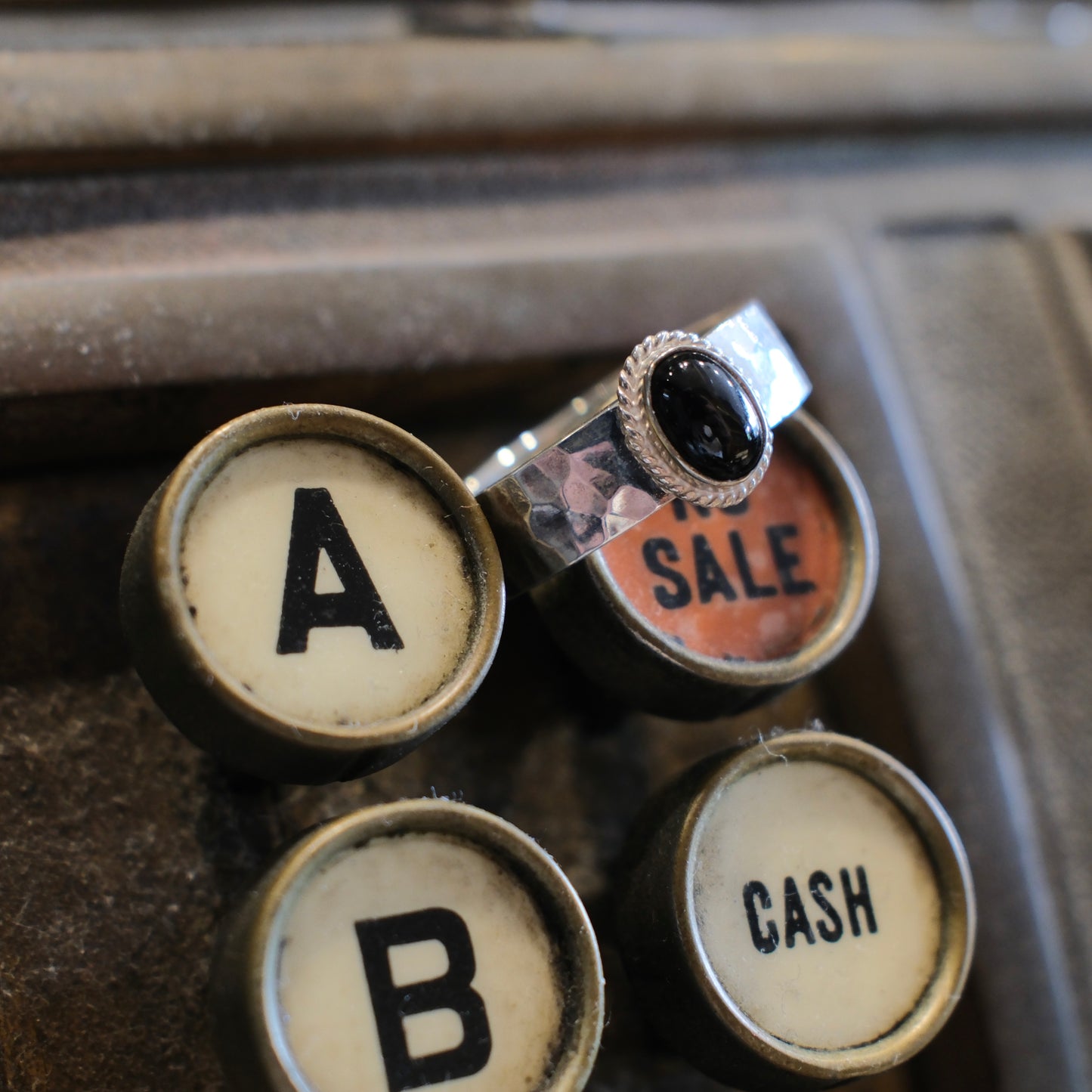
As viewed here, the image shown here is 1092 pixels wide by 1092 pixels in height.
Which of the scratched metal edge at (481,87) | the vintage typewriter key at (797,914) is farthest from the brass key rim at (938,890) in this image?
the scratched metal edge at (481,87)

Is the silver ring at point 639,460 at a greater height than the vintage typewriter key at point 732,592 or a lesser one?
greater

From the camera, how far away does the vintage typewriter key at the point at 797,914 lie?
0.68 metres

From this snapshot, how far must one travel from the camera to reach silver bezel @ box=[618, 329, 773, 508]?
2.20 feet

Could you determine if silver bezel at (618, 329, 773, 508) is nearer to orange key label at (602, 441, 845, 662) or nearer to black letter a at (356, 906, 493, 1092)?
orange key label at (602, 441, 845, 662)

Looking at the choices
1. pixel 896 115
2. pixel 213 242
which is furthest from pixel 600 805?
pixel 896 115

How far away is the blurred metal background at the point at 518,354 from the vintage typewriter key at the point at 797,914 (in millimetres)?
142

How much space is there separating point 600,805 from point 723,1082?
0.23 meters

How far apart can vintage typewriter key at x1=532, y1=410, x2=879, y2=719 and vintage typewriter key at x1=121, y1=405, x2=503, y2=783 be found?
0.11 m

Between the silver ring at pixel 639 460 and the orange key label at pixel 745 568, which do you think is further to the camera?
the orange key label at pixel 745 568

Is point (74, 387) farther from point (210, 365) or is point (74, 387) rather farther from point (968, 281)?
point (968, 281)

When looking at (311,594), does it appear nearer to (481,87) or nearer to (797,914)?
(797,914)

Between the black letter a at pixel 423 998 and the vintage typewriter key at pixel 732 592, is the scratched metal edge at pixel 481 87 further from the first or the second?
the black letter a at pixel 423 998

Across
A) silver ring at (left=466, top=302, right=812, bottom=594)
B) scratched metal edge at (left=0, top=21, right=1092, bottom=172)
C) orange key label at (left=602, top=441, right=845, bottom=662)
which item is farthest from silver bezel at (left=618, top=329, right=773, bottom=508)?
scratched metal edge at (left=0, top=21, right=1092, bottom=172)

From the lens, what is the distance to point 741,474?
27.4 inches
